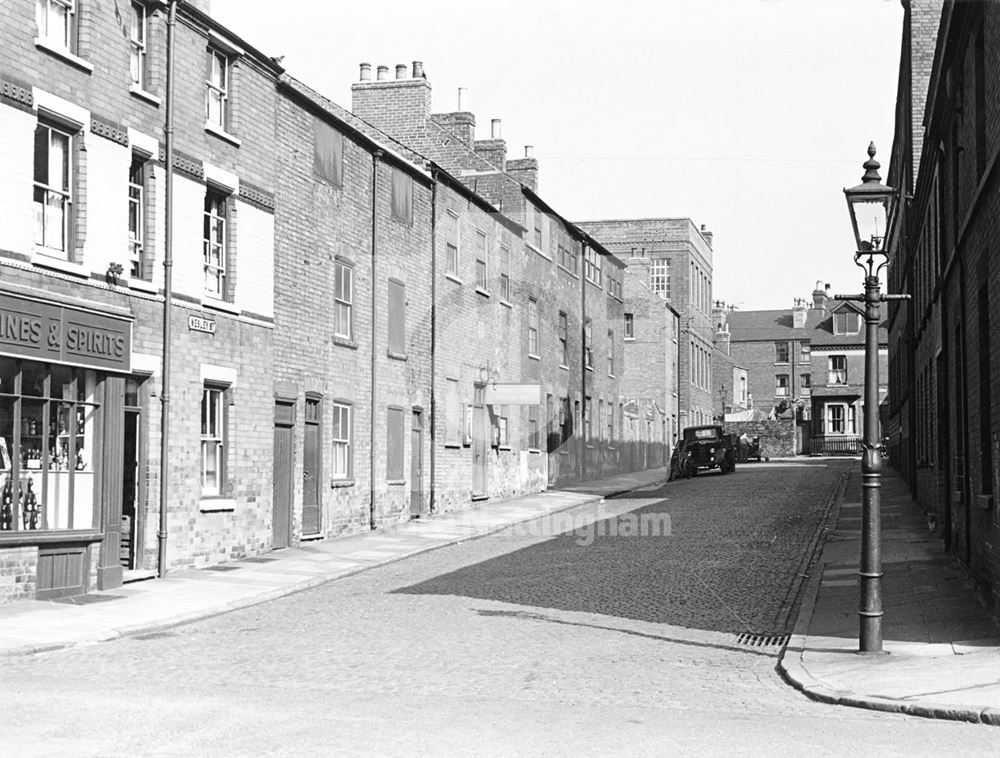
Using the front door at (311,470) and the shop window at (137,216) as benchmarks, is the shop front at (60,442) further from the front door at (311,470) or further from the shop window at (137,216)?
the front door at (311,470)

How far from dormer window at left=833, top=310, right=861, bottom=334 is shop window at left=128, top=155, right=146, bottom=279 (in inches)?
3179

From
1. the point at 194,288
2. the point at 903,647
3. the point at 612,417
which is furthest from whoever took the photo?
the point at 612,417

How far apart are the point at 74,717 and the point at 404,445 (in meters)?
19.4

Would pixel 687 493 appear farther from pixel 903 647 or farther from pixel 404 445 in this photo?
pixel 903 647

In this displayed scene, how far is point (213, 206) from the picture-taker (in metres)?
19.8

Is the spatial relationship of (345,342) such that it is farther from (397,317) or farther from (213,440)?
(213,440)

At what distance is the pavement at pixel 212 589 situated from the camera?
13.2m

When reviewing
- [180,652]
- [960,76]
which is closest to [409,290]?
[960,76]

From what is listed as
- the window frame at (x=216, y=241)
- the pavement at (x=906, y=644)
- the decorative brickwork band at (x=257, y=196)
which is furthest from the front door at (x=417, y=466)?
the pavement at (x=906, y=644)

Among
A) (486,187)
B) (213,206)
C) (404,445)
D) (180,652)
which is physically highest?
(486,187)

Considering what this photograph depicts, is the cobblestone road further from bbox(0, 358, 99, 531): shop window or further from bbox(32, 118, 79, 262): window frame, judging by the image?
bbox(32, 118, 79, 262): window frame

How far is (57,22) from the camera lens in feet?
53.3

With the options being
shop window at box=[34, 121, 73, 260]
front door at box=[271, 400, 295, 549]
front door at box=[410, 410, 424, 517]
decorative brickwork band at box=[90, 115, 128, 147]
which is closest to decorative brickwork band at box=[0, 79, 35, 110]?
shop window at box=[34, 121, 73, 260]

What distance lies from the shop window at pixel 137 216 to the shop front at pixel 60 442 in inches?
44.2
